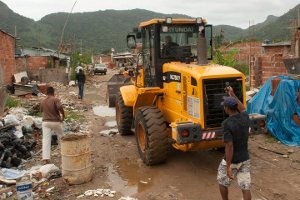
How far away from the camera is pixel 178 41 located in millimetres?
8016

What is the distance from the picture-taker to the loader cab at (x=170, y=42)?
7832 mm

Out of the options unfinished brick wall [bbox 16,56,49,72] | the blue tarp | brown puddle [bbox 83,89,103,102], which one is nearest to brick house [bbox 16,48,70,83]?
unfinished brick wall [bbox 16,56,49,72]

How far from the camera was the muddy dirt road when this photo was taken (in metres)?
6.05

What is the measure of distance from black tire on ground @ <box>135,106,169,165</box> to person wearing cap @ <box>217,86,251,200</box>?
240cm

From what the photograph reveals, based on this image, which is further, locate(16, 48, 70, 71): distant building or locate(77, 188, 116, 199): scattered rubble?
locate(16, 48, 70, 71): distant building

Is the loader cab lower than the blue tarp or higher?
higher

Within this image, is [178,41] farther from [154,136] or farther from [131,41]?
[154,136]

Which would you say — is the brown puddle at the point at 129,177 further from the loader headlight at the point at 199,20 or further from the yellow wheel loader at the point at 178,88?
the loader headlight at the point at 199,20

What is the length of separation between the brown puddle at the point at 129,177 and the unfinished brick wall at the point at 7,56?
13.9m

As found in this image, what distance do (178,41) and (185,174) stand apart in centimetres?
287

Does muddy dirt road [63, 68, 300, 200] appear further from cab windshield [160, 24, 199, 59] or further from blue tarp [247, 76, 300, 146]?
cab windshield [160, 24, 199, 59]

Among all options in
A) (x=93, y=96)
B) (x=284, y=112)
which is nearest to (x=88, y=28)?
(x=93, y=96)

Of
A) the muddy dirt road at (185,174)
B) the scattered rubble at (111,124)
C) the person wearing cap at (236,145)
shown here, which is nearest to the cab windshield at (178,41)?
the muddy dirt road at (185,174)

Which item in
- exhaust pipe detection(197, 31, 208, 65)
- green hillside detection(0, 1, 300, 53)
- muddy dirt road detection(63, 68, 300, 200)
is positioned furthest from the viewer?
green hillside detection(0, 1, 300, 53)
